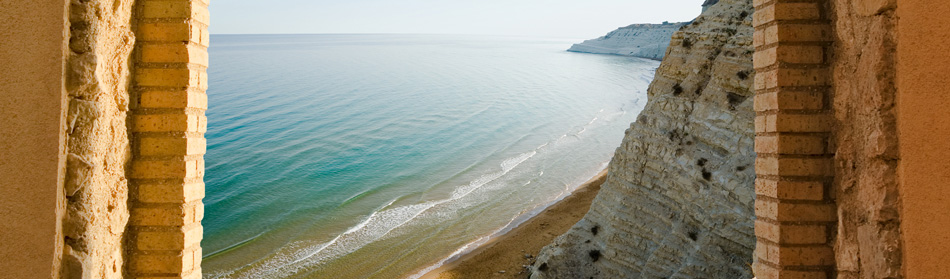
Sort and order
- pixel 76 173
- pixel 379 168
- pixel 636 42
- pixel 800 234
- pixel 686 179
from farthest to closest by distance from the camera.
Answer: pixel 636 42
pixel 379 168
pixel 686 179
pixel 800 234
pixel 76 173

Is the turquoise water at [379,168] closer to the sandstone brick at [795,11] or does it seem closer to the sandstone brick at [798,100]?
the sandstone brick at [798,100]

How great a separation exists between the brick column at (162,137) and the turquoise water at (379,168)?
11.6 metres

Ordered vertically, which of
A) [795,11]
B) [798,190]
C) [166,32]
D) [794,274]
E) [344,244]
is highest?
[795,11]

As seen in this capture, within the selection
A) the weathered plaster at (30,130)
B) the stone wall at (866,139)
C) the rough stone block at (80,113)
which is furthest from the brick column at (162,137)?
the stone wall at (866,139)

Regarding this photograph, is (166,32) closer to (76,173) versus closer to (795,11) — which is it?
(76,173)

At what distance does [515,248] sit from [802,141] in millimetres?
12122

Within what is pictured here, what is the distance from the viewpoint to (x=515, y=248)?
15.1 meters

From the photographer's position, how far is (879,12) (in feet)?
9.64

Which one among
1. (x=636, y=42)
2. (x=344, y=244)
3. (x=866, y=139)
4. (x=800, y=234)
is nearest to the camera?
(x=866, y=139)

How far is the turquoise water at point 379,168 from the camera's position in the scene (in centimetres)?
1630

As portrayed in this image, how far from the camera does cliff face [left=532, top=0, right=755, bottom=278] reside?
7.99 m

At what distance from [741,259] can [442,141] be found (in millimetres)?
24140

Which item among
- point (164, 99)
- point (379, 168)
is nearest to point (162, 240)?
point (164, 99)

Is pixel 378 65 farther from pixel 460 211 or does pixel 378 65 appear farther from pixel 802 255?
pixel 802 255
